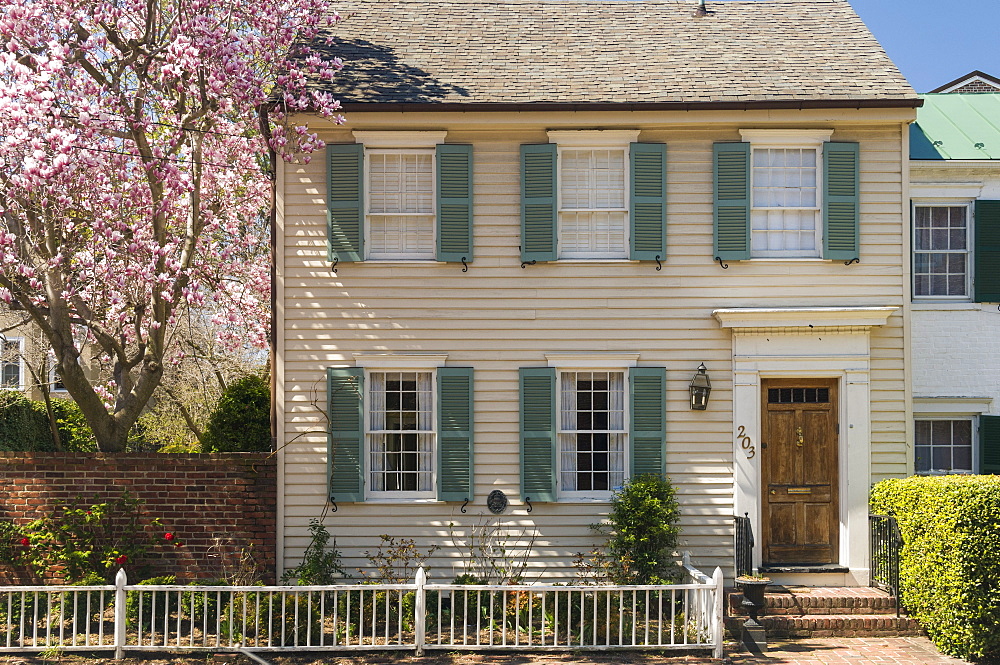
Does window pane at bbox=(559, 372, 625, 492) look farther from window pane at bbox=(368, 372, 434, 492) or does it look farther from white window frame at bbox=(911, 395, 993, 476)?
white window frame at bbox=(911, 395, 993, 476)

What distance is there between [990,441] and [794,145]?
4.83m

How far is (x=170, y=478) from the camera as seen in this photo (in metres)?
10.0

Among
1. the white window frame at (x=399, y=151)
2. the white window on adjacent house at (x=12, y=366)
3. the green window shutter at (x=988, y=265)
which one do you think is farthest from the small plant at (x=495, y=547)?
the white window on adjacent house at (x=12, y=366)

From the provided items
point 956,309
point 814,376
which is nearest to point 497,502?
point 814,376

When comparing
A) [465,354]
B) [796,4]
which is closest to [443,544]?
[465,354]

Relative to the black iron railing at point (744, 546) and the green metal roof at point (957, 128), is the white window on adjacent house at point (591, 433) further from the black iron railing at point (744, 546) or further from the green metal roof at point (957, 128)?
the green metal roof at point (957, 128)

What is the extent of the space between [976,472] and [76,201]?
40.2 feet

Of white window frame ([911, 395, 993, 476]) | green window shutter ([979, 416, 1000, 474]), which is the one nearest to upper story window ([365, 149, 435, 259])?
white window frame ([911, 395, 993, 476])

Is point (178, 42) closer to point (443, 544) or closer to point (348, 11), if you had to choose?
point (348, 11)

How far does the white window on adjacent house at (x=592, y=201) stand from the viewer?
10.5 meters

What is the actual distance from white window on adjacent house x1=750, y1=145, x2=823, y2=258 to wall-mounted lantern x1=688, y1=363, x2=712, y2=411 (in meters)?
1.71

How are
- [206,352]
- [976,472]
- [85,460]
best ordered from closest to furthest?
1. [85,460]
2. [976,472]
3. [206,352]

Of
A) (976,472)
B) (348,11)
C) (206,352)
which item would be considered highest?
(348,11)

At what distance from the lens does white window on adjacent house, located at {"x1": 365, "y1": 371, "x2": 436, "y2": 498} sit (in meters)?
10.5
